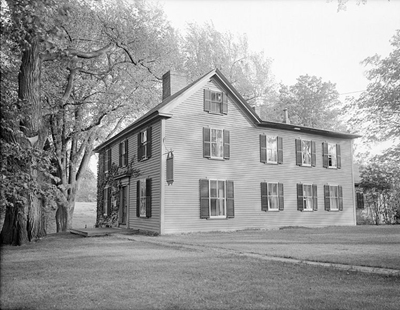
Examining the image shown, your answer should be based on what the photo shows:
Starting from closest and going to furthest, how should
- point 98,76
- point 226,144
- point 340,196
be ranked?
1. point 226,144
2. point 98,76
3. point 340,196

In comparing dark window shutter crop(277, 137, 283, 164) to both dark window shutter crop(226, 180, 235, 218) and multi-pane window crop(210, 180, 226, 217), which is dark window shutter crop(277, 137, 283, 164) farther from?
multi-pane window crop(210, 180, 226, 217)

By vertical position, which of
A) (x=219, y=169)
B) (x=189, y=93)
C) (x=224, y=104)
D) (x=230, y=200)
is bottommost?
(x=230, y=200)

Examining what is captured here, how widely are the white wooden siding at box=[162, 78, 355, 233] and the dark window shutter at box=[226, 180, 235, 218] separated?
31cm

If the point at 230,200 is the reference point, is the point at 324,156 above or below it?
above

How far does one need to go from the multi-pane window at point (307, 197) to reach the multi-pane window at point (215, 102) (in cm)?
612

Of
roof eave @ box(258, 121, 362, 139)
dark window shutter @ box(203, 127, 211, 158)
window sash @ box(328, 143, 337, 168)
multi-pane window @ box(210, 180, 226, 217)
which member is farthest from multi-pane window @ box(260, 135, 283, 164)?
window sash @ box(328, 143, 337, 168)

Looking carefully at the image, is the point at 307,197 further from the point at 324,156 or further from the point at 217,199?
the point at 217,199

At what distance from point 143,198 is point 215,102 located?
5.62 metres

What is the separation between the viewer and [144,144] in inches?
737

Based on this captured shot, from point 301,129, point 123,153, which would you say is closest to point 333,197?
point 301,129

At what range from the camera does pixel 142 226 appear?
18.4m

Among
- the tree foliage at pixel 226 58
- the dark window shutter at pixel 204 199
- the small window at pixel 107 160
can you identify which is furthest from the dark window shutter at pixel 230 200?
the tree foliage at pixel 226 58

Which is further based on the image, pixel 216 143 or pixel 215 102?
pixel 215 102

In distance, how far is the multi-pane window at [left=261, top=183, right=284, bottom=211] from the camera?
1984 centimetres
